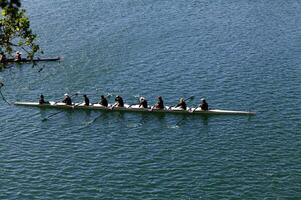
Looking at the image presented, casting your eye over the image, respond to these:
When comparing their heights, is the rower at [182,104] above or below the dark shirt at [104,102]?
below

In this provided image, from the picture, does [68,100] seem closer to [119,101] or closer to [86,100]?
[86,100]

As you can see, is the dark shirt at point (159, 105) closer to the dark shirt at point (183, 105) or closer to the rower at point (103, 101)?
the dark shirt at point (183, 105)

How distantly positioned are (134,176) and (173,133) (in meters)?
8.41

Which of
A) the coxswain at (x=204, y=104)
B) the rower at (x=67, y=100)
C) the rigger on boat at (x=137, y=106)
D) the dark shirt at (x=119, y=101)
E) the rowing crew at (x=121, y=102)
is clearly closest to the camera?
the coxswain at (x=204, y=104)

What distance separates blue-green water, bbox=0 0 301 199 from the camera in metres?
41.5

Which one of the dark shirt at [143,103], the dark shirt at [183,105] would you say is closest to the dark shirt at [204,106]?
the dark shirt at [183,105]

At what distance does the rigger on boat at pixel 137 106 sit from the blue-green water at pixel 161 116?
71 centimetres

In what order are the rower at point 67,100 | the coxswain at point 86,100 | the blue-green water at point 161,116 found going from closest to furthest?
1. the blue-green water at point 161,116
2. the coxswain at point 86,100
3. the rower at point 67,100

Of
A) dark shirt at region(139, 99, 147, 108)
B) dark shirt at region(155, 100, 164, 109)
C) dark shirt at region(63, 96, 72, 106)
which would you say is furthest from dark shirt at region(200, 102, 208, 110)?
dark shirt at region(63, 96, 72, 106)

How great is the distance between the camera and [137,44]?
7619 centimetres

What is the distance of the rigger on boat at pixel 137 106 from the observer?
172 feet

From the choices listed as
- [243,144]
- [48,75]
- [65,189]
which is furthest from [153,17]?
[65,189]

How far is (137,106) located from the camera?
54.8 m

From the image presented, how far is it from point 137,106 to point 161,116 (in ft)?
9.57
